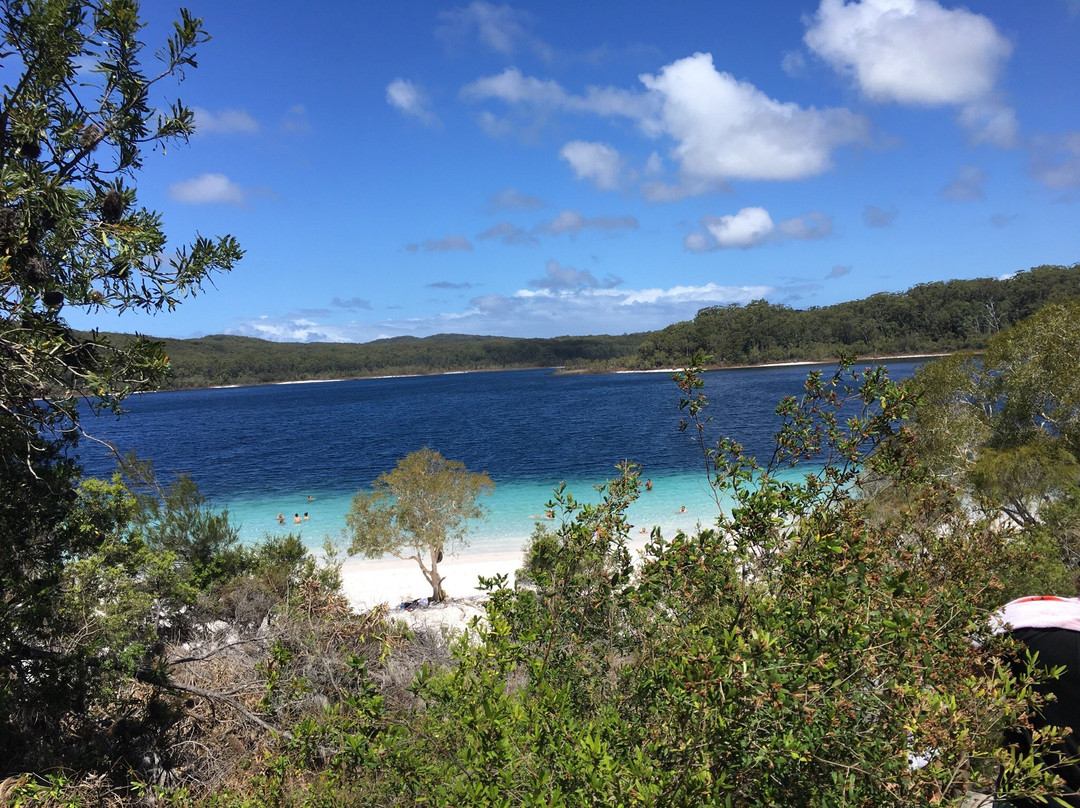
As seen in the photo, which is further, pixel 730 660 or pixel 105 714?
pixel 105 714

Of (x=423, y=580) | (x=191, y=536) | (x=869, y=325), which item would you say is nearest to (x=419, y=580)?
(x=423, y=580)

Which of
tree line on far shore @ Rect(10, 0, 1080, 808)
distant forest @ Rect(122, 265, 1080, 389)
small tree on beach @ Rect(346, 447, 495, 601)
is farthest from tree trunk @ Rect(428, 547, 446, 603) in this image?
distant forest @ Rect(122, 265, 1080, 389)

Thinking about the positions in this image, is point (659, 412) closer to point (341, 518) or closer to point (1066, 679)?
point (341, 518)

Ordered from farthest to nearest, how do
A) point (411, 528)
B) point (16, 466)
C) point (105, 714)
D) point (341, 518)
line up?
point (341, 518)
point (411, 528)
point (105, 714)
point (16, 466)

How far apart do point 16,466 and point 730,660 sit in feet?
19.3

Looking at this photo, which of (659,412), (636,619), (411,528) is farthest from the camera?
(659,412)

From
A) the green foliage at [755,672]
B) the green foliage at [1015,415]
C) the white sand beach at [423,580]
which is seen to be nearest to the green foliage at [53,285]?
the green foliage at [755,672]

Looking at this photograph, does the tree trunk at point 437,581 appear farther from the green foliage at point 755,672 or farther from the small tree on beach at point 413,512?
the green foliage at point 755,672

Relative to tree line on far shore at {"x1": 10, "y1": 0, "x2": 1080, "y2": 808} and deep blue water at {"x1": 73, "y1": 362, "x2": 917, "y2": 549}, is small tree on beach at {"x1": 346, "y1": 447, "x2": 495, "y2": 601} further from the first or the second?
tree line on far shore at {"x1": 10, "y1": 0, "x2": 1080, "y2": 808}

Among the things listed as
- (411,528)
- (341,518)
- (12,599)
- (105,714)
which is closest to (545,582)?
(12,599)

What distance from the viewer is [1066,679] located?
14.1 feet

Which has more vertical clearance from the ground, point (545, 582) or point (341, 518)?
point (545, 582)

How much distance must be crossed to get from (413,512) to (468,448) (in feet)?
124

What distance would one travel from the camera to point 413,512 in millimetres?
21375
